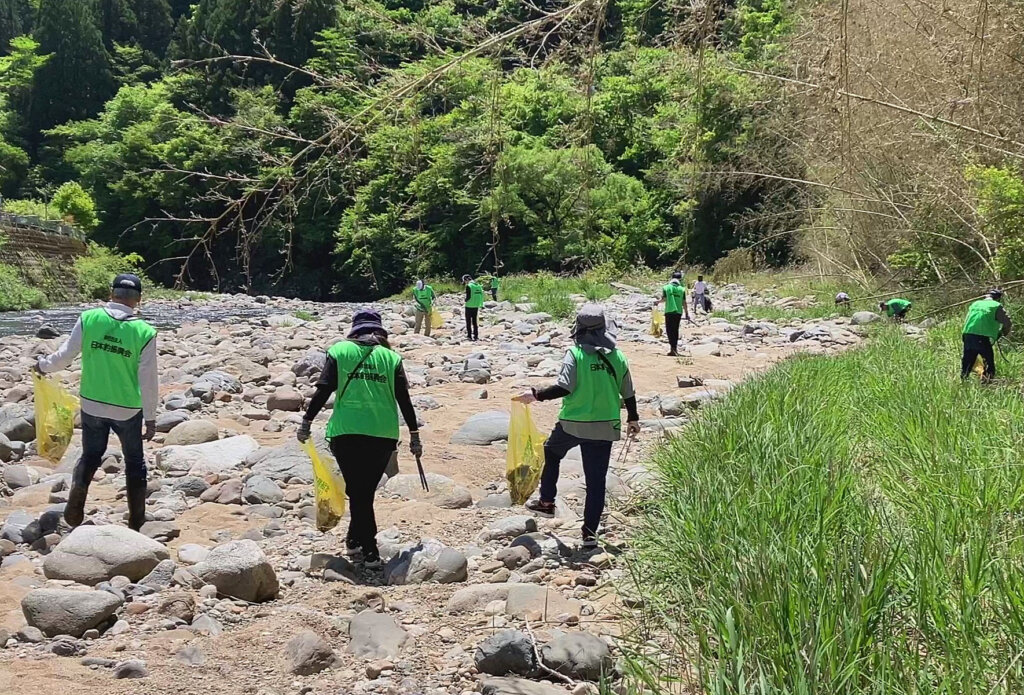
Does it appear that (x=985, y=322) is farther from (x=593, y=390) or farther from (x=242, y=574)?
(x=242, y=574)

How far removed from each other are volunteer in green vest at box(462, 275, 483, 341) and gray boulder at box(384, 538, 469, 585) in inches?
458

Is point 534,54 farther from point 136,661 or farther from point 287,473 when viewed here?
point 287,473

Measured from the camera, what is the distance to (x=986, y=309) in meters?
8.87

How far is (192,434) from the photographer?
8.45m

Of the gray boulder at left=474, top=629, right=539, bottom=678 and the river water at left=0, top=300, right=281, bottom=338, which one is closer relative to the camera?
the gray boulder at left=474, top=629, right=539, bottom=678

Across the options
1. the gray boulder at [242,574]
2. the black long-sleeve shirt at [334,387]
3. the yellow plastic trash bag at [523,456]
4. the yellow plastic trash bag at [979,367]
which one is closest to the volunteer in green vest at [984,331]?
the yellow plastic trash bag at [979,367]

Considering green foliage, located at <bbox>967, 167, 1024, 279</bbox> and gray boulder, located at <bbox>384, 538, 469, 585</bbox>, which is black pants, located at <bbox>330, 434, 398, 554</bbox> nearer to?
gray boulder, located at <bbox>384, 538, 469, 585</bbox>

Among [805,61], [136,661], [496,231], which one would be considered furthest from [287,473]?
[805,61]

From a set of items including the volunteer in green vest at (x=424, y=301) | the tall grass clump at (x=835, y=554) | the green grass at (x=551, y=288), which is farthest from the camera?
the green grass at (x=551, y=288)

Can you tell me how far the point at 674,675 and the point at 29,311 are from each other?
102 feet

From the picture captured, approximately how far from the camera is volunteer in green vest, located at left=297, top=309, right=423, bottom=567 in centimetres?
518

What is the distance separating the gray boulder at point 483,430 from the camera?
872 centimetres

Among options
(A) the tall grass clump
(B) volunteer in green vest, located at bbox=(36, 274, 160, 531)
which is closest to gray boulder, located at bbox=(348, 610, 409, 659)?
(A) the tall grass clump

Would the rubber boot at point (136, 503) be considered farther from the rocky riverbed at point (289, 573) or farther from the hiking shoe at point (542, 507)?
the hiking shoe at point (542, 507)
